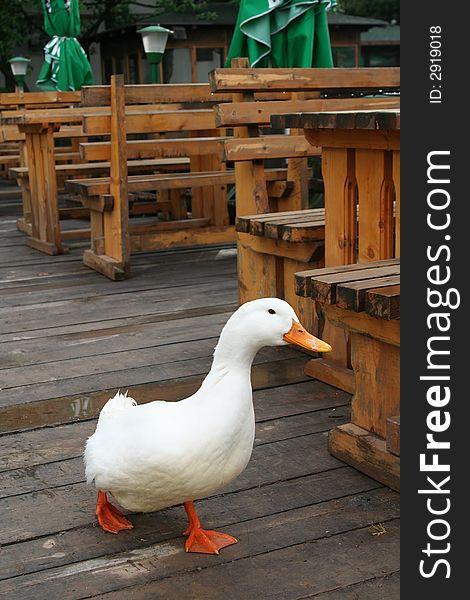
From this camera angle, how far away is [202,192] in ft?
25.0

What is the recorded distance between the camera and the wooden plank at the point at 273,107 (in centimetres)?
470

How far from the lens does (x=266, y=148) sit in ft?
15.7

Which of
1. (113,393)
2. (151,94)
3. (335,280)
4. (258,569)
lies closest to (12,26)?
(151,94)

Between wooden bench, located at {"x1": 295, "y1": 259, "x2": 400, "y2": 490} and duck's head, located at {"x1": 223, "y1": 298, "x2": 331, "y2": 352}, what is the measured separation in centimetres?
37

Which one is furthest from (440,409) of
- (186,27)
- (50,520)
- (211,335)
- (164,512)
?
(186,27)

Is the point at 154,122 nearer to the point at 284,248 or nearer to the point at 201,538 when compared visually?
Result: the point at 284,248

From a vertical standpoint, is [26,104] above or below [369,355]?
above

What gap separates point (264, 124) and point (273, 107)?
0.19m

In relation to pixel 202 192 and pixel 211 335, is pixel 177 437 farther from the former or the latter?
pixel 202 192

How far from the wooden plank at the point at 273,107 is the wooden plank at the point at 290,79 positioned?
0.09 m

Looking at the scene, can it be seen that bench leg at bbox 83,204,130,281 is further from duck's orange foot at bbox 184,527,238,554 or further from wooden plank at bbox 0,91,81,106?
duck's orange foot at bbox 184,527,238,554

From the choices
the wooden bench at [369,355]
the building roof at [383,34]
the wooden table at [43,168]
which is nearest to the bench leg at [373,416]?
the wooden bench at [369,355]

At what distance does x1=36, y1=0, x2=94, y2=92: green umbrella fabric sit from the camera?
31.9 ft

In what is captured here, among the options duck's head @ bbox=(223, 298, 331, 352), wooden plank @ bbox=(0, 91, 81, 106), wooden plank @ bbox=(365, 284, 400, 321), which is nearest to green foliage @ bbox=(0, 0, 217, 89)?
wooden plank @ bbox=(0, 91, 81, 106)
